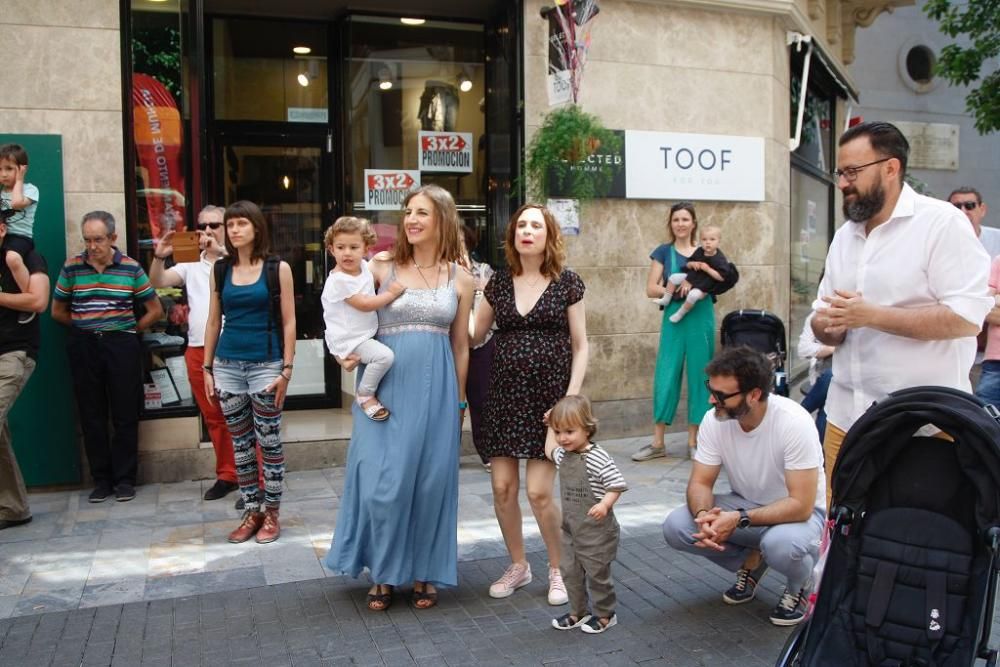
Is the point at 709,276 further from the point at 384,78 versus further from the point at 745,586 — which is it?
the point at 384,78

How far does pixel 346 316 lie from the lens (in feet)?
15.3

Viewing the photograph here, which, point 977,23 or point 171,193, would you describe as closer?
point 171,193

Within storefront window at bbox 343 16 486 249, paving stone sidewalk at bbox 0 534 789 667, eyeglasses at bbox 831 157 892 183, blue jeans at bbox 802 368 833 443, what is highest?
storefront window at bbox 343 16 486 249

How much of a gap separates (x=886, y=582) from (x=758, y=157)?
6.54 metres

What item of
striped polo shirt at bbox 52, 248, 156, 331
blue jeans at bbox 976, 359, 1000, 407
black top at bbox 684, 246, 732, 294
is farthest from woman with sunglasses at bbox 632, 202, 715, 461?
striped polo shirt at bbox 52, 248, 156, 331

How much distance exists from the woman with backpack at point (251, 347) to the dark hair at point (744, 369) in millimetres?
2645

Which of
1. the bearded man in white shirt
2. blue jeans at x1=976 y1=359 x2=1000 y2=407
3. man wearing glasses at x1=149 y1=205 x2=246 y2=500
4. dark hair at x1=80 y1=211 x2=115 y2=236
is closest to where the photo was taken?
the bearded man in white shirt

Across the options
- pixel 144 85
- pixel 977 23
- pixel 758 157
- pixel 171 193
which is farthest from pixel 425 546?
pixel 977 23

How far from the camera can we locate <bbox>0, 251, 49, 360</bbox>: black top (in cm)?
605

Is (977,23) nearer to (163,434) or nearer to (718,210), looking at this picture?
(718,210)

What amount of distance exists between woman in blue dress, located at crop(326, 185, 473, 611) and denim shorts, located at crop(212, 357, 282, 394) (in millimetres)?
1150

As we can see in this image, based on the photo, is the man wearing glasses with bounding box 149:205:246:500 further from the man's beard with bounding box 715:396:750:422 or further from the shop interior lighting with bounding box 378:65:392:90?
the man's beard with bounding box 715:396:750:422

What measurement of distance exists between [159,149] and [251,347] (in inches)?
96.0

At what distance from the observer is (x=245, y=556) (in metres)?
5.51
